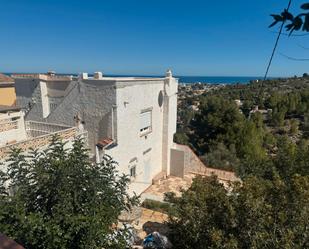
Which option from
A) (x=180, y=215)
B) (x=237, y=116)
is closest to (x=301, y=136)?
(x=237, y=116)

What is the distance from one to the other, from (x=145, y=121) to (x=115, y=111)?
13.4 ft

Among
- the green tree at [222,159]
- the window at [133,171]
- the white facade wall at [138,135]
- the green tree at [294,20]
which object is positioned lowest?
the green tree at [222,159]

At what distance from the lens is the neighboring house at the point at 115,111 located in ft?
49.1

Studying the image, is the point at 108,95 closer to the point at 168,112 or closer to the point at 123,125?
the point at 123,125

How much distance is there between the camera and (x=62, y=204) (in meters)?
6.39

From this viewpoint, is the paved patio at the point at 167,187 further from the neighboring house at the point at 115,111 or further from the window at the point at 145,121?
the window at the point at 145,121

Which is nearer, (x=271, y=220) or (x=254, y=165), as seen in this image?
(x=271, y=220)

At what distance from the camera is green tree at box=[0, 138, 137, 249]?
5906 millimetres

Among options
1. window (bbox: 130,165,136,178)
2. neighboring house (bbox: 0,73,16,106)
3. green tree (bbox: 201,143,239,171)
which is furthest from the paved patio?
neighboring house (bbox: 0,73,16,106)

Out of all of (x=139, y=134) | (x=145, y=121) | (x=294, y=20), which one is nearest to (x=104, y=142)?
(x=139, y=134)

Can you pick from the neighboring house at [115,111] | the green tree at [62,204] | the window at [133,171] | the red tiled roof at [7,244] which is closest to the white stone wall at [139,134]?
the neighboring house at [115,111]

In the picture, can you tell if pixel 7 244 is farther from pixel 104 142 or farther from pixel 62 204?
pixel 104 142

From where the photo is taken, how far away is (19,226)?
5953mm

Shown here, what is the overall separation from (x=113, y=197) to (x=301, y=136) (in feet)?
161
